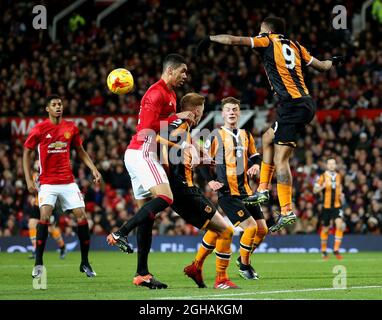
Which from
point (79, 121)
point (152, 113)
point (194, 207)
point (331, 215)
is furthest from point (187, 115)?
point (79, 121)

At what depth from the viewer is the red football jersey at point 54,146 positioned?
13.0 metres

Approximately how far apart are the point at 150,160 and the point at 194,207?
76 centimetres

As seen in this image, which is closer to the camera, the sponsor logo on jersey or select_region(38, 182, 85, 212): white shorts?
select_region(38, 182, 85, 212): white shorts

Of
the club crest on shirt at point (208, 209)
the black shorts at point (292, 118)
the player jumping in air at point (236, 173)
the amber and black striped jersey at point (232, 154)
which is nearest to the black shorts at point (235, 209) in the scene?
the player jumping in air at point (236, 173)

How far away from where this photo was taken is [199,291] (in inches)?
393

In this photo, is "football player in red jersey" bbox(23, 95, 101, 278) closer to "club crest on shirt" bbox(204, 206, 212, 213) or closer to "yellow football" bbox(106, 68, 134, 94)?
"yellow football" bbox(106, 68, 134, 94)

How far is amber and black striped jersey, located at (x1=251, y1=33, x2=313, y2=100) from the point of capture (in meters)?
11.0

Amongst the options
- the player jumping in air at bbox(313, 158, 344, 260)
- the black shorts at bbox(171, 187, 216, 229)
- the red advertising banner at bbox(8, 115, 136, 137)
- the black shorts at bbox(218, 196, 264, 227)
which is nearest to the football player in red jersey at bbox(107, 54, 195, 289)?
the black shorts at bbox(171, 187, 216, 229)

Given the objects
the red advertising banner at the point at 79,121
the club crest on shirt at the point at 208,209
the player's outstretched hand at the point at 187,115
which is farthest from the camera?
the red advertising banner at the point at 79,121

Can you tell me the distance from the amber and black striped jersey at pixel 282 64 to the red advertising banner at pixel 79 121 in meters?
15.6

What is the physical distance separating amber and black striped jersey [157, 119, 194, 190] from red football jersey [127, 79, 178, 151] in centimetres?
Answer: 15

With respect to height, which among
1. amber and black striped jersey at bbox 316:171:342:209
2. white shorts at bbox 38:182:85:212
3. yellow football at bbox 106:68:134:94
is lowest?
amber and black striped jersey at bbox 316:171:342:209

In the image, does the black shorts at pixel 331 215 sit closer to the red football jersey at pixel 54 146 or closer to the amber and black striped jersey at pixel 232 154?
the amber and black striped jersey at pixel 232 154

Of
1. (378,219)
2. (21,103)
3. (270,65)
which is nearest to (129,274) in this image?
(270,65)
